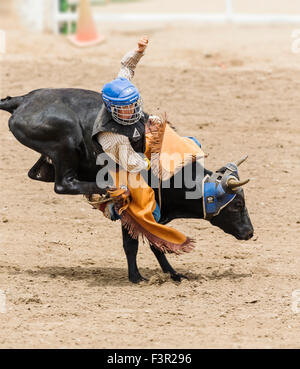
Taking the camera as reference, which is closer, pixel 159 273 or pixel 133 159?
pixel 133 159

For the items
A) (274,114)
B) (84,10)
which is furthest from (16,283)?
(84,10)

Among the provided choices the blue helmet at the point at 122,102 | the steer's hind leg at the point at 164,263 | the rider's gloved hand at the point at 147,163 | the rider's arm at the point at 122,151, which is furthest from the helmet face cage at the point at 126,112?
the steer's hind leg at the point at 164,263

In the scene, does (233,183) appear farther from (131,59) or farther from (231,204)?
(131,59)

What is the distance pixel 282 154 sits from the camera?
9898 mm

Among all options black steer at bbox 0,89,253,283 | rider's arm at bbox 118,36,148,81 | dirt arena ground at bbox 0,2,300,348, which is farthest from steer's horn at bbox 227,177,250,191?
rider's arm at bbox 118,36,148,81

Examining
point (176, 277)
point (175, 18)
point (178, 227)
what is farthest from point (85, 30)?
point (176, 277)

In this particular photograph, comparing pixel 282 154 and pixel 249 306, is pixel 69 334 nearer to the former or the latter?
pixel 249 306

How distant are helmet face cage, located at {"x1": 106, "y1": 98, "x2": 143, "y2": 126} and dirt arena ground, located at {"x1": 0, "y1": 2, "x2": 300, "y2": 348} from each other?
1.33 m

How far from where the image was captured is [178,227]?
8.39 m

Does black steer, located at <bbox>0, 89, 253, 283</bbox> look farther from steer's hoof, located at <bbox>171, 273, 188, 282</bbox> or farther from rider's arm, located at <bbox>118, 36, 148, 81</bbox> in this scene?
rider's arm, located at <bbox>118, 36, 148, 81</bbox>

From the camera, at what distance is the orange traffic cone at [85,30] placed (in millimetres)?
13844

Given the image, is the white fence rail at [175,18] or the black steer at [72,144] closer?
the black steer at [72,144]

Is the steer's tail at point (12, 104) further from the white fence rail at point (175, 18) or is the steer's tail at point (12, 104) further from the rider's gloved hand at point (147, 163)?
the white fence rail at point (175, 18)
